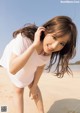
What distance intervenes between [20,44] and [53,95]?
24.1 inches

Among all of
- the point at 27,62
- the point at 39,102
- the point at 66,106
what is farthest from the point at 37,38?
the point at 66,106

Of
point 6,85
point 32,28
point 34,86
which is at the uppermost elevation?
point 32,28

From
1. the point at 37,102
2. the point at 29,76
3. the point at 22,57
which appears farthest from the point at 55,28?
the point at 37,102

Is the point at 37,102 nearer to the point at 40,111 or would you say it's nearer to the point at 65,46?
the point at 40,111

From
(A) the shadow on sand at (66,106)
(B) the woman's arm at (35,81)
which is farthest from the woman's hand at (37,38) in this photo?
(A) the shadow on sand at (66,106)

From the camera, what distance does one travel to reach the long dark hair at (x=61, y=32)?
A: 3.29 ft

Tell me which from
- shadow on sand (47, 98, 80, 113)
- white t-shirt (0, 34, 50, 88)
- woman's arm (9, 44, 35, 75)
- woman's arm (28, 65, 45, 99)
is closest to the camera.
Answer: woman's arm (9, 44, 35, 75)

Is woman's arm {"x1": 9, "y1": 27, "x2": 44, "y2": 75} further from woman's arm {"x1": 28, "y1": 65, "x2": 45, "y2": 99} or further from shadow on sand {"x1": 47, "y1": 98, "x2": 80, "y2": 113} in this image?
shadow on sand {"x1": 47, "y1": 98, "x2": 80, "y2": 113}

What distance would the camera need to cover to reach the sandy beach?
4.80ft

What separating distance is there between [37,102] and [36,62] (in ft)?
0.90

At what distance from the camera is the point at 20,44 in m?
1.09

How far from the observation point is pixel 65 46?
107 centimetres

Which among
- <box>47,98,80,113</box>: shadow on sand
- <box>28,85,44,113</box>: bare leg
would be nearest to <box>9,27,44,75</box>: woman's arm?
<box>28,85,44,113</box>: bare leg

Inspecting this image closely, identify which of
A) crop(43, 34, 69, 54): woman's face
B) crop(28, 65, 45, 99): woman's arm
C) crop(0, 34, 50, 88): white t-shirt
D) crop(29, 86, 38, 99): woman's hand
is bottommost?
crop(29, 86, 38, 99): woman's hand
